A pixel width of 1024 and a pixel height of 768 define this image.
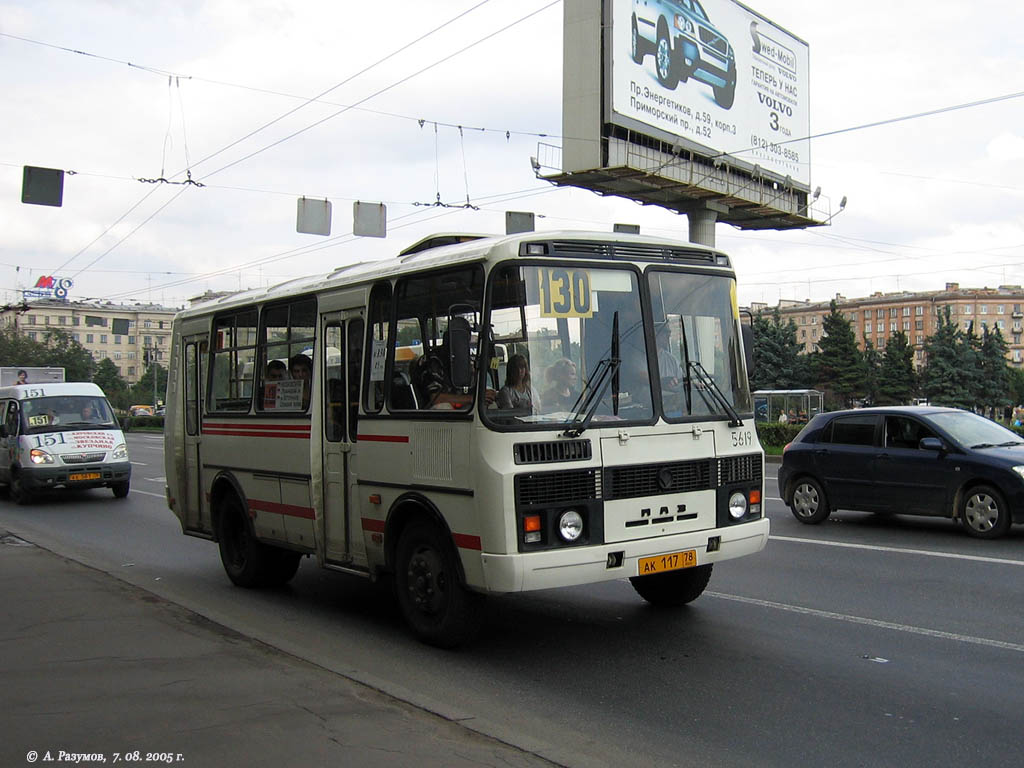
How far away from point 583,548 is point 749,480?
1.71 m

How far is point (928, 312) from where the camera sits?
14550cm

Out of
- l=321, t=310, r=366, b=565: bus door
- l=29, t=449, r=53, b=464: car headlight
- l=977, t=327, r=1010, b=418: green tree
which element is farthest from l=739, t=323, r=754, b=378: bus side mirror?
l=977, t=327, r=1010, b=418: green tree

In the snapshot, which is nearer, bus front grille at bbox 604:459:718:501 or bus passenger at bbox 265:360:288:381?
bus front grille at bbox 604:459:718:501

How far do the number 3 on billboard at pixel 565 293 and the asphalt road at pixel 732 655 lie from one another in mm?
2389

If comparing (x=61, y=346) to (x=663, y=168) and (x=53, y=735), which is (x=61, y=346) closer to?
(x=663, y=168)

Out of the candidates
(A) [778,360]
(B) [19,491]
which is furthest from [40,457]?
(A) [778,360]

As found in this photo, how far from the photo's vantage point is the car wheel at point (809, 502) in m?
13.8

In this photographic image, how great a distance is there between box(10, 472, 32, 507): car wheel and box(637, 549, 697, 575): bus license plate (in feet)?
53.5

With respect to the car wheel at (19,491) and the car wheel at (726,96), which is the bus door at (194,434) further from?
the car wheel at (726,96)

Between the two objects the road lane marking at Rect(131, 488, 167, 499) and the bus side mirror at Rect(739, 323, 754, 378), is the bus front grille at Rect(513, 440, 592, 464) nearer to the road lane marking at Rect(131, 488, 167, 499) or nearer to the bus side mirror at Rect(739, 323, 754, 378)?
the bus side mirror at Rect(739, 323, 754, 378)

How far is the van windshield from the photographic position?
790 inches

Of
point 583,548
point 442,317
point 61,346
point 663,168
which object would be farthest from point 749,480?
point 61,346

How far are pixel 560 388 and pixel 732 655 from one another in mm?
2187

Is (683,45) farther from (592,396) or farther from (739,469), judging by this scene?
(592,396)
